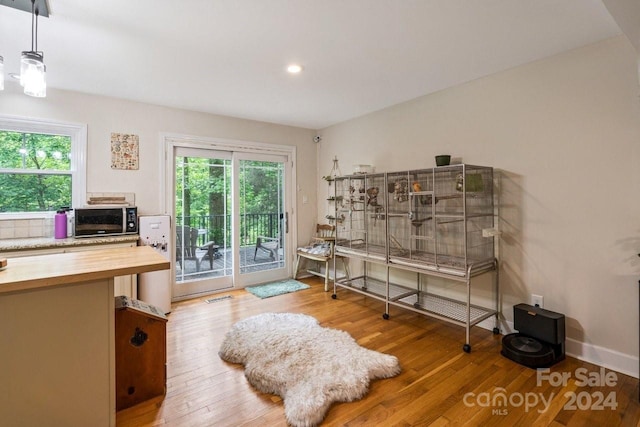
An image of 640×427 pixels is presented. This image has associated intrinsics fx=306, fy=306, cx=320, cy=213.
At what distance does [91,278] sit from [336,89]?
2781mm

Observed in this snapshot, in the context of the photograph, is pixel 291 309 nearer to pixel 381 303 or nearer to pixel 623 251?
pixel 381 303

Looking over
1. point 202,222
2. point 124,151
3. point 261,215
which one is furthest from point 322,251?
point 124,151

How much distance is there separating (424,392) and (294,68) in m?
2.77

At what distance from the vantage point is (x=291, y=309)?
3.57 m

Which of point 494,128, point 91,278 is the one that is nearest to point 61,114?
point 91,278

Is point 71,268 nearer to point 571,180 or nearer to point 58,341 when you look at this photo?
point 58,341

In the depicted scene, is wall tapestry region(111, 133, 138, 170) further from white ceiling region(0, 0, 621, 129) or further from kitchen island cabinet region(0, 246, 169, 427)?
kitchen island cabinet region(0, 246, 169, 427)

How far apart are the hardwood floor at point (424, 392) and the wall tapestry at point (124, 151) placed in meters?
2.04

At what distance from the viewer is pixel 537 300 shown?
2.66 m

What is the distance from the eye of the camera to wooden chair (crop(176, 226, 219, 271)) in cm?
403

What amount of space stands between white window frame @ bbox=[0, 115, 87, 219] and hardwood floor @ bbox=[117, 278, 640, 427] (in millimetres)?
1923

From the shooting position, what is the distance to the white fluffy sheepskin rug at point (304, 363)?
1929mm

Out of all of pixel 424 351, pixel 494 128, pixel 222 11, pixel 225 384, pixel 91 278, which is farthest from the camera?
pixel 494 128

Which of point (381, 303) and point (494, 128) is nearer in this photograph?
point (494, 128)
